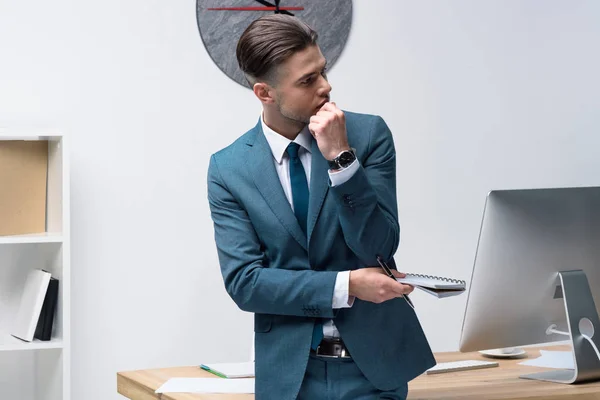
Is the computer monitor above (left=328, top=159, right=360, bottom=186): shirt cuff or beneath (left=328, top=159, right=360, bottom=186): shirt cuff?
beneath

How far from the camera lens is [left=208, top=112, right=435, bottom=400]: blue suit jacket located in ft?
5.87

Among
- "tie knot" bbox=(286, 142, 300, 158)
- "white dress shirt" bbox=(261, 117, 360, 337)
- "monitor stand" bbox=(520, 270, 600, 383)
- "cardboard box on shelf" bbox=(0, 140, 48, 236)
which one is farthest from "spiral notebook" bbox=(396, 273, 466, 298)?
"cardboard box on shelf" bbox=(0, 140, 48, 236)

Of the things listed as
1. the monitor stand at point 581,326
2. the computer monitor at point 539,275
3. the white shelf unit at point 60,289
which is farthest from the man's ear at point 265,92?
the white shelf unit at point 60,289

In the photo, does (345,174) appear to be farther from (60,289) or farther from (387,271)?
(60,289)

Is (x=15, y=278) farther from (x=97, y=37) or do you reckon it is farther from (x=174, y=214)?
(x=97, y=37)

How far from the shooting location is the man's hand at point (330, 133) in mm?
1757

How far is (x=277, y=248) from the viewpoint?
1.89 meters

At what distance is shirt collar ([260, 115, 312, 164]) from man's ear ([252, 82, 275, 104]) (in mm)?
75

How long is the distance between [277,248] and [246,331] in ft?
6.26

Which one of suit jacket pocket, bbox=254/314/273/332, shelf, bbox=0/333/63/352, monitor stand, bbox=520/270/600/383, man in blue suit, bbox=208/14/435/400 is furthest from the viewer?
shelf, bbox=0/333/63/352

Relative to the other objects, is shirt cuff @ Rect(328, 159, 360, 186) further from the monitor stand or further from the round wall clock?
the round wall clock

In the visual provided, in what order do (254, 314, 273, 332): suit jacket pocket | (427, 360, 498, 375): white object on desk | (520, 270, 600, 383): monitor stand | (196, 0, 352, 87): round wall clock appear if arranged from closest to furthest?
(254, 314, 273, 332): suit jacket pocket < (520, 270, 600, 383): monitor stand < (427, 360, 498, 375): white object on desk < (196, 0, 352, 87): round wall clock

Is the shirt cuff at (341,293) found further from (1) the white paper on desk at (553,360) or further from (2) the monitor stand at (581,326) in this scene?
(1) the white paper on desk at (553,360)

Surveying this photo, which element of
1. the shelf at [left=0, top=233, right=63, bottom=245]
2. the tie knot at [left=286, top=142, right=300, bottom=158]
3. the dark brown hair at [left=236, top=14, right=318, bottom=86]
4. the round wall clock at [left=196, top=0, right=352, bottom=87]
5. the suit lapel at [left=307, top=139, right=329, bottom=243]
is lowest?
the shelf at [left=0, top=233, right=63, bottom=245]
